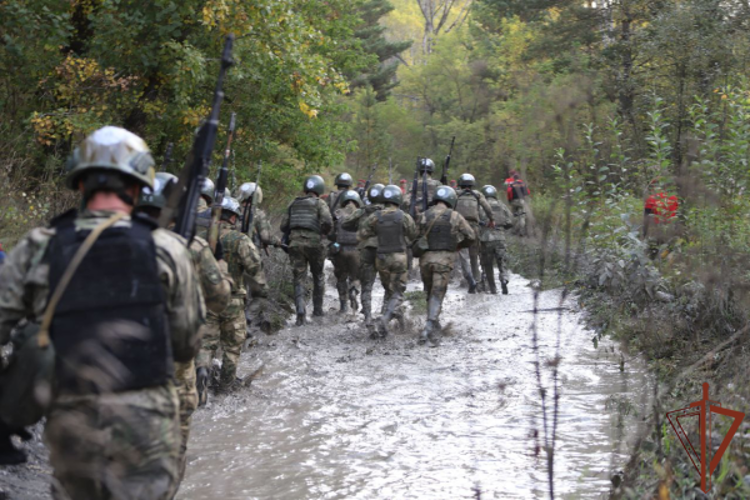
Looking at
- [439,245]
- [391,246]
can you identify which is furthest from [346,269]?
[439,245]

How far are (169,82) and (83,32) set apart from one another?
2.06 meters

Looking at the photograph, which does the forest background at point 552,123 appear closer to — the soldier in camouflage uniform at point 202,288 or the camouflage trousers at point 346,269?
the soldier in camouflage uniform at point 202,288

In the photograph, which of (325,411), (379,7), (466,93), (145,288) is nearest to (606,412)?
(325,411)

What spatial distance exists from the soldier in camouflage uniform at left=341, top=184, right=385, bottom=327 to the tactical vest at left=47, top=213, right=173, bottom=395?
Result: 364 inches

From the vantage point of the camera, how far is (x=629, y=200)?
1072cm

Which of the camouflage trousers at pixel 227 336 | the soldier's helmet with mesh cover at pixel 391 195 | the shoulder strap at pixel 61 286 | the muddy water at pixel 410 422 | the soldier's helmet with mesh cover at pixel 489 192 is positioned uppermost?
the soldier's helmet with mesh cover at pixel 489 192

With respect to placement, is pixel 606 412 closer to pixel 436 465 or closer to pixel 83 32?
pixel 436 465

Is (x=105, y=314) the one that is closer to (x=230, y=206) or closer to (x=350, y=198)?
(x=230, y=206)

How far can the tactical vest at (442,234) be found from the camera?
1161 centimetres

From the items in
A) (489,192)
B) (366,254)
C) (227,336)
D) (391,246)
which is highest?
(489,192)

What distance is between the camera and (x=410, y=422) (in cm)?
736

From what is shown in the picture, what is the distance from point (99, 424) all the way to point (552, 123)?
2.66 m

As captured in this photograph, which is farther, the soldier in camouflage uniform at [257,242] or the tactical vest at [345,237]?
the tactical vest at [345,237]

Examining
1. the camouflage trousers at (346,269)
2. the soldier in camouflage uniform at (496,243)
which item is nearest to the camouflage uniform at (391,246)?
the camouflage trousers at (346,269)
